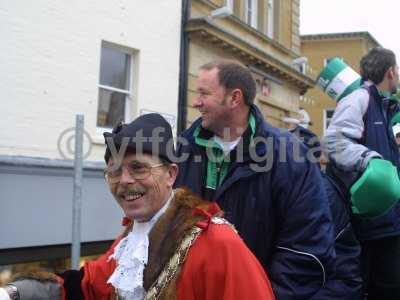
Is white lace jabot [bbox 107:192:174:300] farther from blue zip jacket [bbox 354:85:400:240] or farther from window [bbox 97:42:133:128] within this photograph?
window [bbox 97:42:133:128]

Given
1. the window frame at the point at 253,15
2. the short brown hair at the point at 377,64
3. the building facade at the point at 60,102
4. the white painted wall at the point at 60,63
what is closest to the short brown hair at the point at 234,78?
the short brown hair at the point at 377,64

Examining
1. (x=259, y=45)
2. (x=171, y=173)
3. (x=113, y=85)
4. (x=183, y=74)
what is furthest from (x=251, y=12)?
(x=171, y=173)

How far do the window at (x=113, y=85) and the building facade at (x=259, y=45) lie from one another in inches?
52.9

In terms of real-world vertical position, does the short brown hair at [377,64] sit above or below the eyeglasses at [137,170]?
above

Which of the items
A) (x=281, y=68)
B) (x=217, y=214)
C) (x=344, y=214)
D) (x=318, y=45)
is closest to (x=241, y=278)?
(x=217, y=214)

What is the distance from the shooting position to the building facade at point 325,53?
33.6 meters

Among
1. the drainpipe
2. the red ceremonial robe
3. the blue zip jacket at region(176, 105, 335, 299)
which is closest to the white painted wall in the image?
the drainpipe

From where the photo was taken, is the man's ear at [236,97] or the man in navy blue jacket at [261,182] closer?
the man in navy blue jacket at [261,182]

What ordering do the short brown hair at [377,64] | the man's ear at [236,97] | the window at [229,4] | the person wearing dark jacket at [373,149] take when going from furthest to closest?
the window at [229,4]
the short brown hair at [377,64]
the person wearing dark jacket at [373,149]
the man's ear at [236,97]

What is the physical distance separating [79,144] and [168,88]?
4881 mm

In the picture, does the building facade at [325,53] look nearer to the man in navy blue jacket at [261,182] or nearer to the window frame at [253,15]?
the window frame at [253,15]

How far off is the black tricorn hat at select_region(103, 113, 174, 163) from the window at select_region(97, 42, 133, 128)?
6565mm

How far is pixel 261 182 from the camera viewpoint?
8.43 feet

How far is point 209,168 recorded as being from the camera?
2.79 metres
